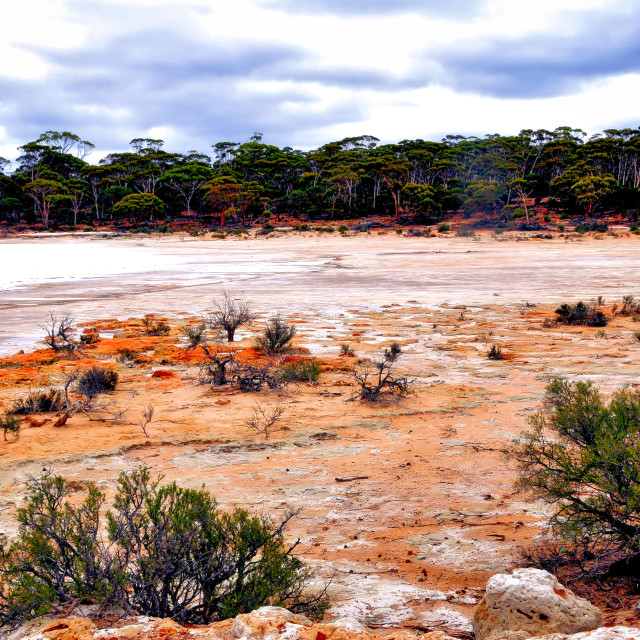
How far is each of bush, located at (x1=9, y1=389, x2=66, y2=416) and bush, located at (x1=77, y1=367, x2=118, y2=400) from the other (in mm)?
330

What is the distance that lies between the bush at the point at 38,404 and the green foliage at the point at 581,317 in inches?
414

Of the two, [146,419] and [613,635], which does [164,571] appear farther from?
[146,419]

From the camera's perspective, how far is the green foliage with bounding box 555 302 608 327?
514 inches

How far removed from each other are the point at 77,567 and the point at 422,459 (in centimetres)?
376

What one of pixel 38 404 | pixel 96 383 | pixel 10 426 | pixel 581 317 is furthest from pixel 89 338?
pixel 581 317

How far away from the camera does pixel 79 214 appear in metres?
67.2

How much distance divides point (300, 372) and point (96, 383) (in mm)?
2938

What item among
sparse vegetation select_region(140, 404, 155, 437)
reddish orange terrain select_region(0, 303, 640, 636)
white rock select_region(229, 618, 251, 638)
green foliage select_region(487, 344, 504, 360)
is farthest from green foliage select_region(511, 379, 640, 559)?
green foliage select_region(487, 344, 504, 360)

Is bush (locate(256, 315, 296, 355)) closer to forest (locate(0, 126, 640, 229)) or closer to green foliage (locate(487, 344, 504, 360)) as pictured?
green foliage (locate(487, 344, 504, 360))

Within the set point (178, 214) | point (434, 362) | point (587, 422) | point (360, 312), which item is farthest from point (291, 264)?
point (178, 214)

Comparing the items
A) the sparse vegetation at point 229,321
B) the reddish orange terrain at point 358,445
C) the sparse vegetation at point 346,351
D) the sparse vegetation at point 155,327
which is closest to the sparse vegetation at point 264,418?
the reddish orange terrain at point 358,445

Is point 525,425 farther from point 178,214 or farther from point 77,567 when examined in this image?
point 178,214

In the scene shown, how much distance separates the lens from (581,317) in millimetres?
13336

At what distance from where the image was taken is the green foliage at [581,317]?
42.9 ft
